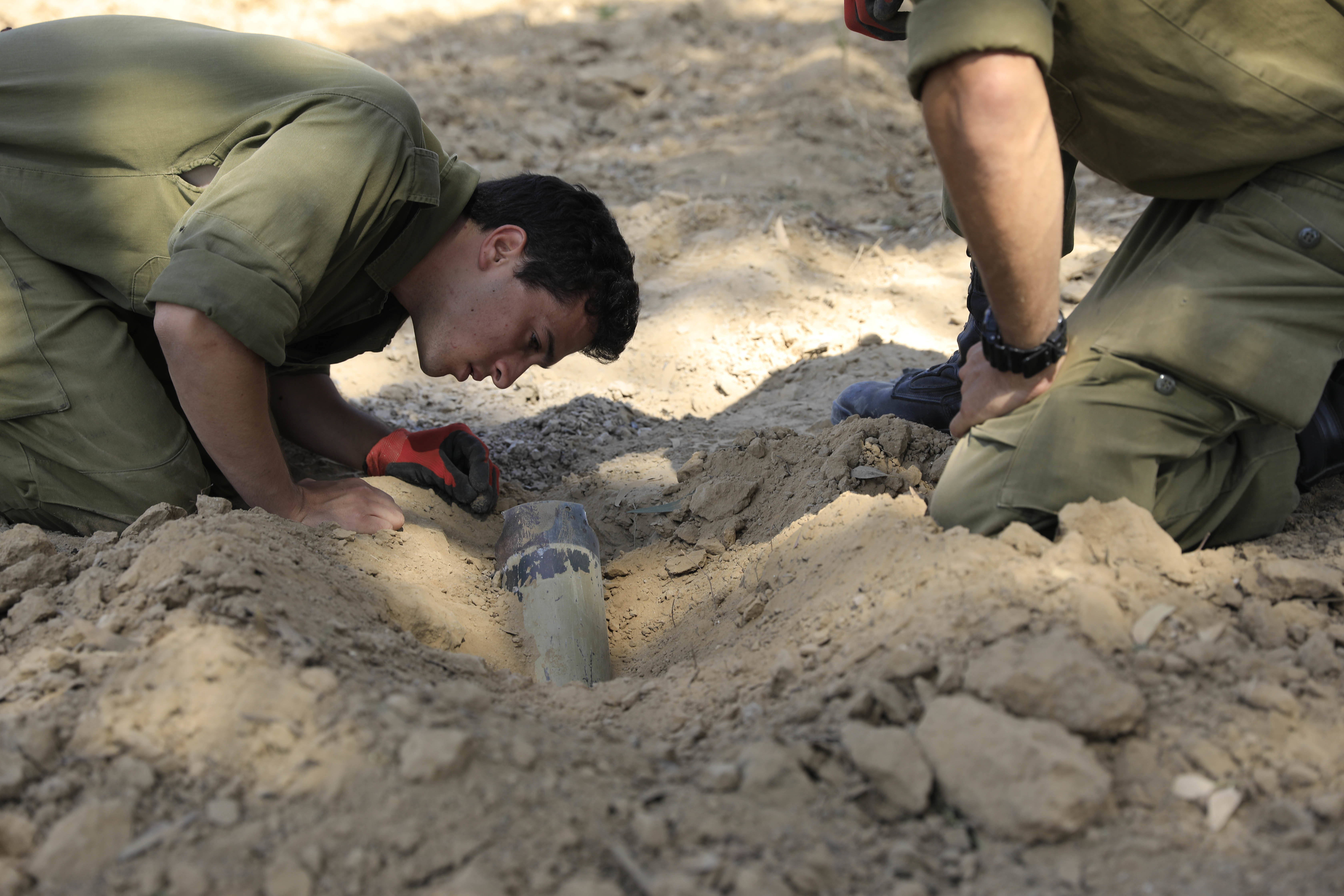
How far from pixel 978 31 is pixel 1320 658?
1.08 m

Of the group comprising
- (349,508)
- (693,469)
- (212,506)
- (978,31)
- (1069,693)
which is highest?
(978,31)

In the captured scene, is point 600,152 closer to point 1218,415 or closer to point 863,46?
point 863,46

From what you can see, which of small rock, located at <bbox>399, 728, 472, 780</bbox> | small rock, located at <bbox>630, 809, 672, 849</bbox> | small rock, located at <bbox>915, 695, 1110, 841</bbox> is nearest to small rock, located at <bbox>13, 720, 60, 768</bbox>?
small rock, located at <bbox>399, 728, 472, 780</bbox>

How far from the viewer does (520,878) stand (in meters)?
1.17

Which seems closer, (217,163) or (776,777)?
(776,777)

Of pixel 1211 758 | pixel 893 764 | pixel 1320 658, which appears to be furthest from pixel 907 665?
pixel 1320 658

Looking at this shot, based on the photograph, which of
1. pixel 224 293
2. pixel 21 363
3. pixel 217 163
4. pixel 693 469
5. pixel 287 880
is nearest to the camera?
pixel 287 880

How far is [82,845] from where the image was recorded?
1.21 metres

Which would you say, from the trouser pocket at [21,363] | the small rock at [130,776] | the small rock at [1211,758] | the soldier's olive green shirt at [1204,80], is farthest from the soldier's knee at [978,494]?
the trouser pocket at [21,363]

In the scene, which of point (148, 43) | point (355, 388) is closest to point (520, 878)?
point (148, 43)

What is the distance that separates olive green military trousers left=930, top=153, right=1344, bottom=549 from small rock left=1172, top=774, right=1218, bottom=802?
59 cm

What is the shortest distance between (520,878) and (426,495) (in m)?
1.61

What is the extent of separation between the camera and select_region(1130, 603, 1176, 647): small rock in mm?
1477

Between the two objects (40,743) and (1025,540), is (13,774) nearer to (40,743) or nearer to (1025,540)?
(40,743)
